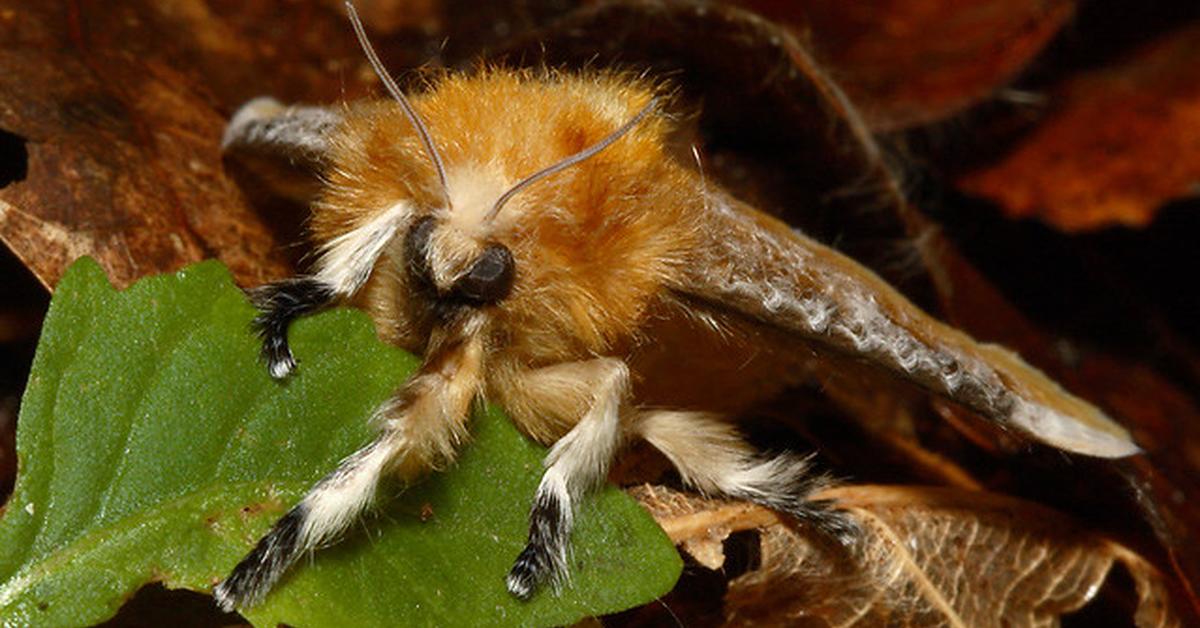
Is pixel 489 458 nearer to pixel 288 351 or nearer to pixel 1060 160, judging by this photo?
pixel 288 351

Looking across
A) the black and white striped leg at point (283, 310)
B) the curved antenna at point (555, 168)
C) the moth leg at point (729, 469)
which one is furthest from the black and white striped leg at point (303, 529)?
the moth leg at point (729, 469)

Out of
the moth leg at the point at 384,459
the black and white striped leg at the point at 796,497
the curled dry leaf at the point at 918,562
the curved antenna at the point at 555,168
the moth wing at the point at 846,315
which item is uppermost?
the curved antenna at the point at 555,168

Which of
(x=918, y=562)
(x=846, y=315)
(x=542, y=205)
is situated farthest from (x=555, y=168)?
(x=918, y=562)

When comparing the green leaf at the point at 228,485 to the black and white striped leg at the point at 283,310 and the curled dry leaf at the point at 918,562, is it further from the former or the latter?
the curled dry leaf at the point at 918,562

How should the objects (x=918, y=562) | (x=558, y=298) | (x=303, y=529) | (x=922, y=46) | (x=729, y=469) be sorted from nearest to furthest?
(x=303, y=529), (x=558, y=298), (x=729, y=469), (x=918, y=562), (x=922, y=46)

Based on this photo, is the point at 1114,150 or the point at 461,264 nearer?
the point at 461,264

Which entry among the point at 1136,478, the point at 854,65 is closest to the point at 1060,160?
the point at 854,65

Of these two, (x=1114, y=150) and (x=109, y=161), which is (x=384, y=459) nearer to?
(x=109, y=161)

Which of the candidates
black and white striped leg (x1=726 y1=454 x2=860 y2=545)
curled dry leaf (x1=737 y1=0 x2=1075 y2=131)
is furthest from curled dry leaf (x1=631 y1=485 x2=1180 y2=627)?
curled dry leaf (x1=737 y1=0 x2=1075 y2=131)
